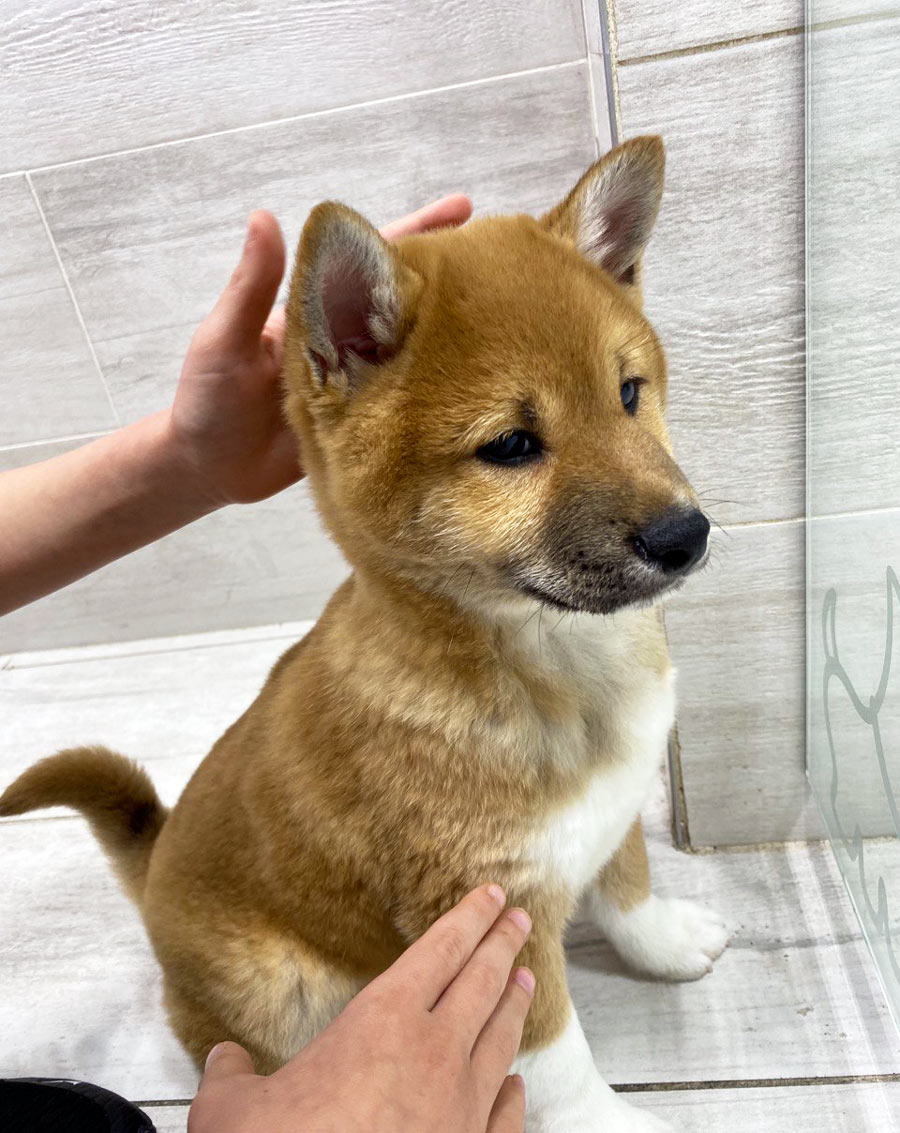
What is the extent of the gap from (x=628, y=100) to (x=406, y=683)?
644 mm

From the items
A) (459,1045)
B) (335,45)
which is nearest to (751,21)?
(335,45)

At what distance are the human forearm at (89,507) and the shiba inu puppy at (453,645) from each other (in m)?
0.29

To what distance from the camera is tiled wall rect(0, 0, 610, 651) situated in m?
1.44

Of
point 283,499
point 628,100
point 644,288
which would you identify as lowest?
point 283,499

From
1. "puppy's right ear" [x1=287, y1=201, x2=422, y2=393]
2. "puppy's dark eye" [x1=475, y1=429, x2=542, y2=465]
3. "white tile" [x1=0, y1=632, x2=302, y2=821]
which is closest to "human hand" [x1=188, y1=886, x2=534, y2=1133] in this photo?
"puppy's dark eye" [x1=475, y1=429, x2=542, y2=465]

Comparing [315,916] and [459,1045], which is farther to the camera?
[315,916]

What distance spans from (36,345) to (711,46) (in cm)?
145

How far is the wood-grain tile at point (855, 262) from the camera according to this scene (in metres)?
0.78

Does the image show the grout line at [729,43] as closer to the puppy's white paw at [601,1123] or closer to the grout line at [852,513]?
the grout line at [852,513]

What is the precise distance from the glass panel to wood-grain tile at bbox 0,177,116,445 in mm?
1421

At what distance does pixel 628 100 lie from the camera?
911 millimetres

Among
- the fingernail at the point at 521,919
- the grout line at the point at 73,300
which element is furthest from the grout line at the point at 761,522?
the grout line at the point at 73,300

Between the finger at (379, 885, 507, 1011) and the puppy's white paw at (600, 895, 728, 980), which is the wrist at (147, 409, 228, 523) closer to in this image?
the finger at (379, 885, 507, 1011)

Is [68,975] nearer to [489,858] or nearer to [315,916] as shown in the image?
[315,916]
